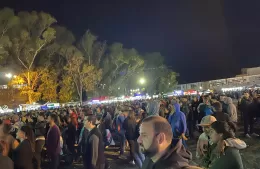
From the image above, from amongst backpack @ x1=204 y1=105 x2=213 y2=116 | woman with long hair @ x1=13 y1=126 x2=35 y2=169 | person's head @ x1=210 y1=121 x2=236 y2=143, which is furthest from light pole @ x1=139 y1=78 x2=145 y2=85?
person's head @ x1=210 y1=121 x2=236 y2=143

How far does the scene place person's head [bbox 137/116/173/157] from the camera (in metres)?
2.24

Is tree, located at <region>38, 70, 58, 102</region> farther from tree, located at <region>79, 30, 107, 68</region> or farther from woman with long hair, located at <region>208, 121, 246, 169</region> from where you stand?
woman with long hair, located at <region>208, 121, 246, 169</region>

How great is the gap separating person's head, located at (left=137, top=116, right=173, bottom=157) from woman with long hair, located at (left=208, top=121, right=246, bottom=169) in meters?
1.05

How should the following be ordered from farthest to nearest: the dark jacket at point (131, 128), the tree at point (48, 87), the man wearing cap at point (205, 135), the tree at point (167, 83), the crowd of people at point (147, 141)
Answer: the tree at point (167, 83), the tree at point (48, 87), the dark jacket at point (131, 128), the man wearing cap at point (205, 135), the crowd of people at point (147, 141)

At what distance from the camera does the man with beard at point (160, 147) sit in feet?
7.20

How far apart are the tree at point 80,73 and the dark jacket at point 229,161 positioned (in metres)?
41.2

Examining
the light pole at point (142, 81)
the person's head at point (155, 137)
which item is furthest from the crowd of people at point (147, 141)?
the light pole at point (142, 81)

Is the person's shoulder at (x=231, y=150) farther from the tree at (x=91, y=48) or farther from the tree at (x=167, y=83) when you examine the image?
the tree at (x=167, y=83)

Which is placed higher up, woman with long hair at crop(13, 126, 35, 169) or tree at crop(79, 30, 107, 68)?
tree at crop(79, 30, 107, 68)

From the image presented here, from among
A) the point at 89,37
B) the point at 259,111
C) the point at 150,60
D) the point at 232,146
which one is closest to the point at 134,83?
the point at 150,60

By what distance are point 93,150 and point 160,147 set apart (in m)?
3.61

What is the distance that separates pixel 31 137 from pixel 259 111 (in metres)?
10.2

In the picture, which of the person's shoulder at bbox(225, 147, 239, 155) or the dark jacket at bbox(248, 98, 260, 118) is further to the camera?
the dark jacket at bbox(248, 98, 260, 118)

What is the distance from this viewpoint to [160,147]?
224 cm
